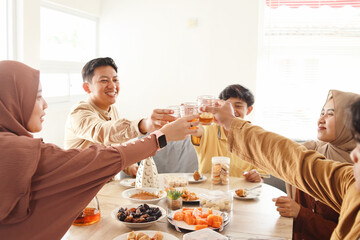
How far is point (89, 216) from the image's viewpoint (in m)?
1.77

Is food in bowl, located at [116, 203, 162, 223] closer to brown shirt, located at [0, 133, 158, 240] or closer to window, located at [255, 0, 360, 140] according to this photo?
brown shirt, located at [0, 133, 158, 240]

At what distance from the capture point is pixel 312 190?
4.64ft

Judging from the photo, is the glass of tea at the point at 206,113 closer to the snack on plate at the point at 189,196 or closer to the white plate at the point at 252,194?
the snack on plate at the point at 189,196

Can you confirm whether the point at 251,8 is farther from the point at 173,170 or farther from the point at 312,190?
the point at 312,190

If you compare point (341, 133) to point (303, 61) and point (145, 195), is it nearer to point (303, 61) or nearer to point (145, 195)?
point (145, 195)

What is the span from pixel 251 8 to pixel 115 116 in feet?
7.89

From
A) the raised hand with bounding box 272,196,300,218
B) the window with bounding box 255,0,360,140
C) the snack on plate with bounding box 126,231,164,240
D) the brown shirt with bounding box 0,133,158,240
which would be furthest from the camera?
the window with bounding box 255,0,360,140

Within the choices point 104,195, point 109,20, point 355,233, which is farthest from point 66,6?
point 355,233

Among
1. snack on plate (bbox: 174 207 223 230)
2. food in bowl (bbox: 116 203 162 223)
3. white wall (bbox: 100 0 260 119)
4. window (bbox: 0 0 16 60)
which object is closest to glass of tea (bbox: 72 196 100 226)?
food in bowl (bbox: 116 203 162 223)

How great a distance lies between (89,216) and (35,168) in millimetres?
565

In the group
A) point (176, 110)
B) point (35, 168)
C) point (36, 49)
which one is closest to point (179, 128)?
point (176, 110)

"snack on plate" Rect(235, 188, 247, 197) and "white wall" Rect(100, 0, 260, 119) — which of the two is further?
"white wall" Rect(100, 0, 260, 119)

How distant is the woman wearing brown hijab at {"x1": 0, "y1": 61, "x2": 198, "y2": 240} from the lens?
49.4 inches

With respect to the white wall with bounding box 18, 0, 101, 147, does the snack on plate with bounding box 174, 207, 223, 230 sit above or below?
below
